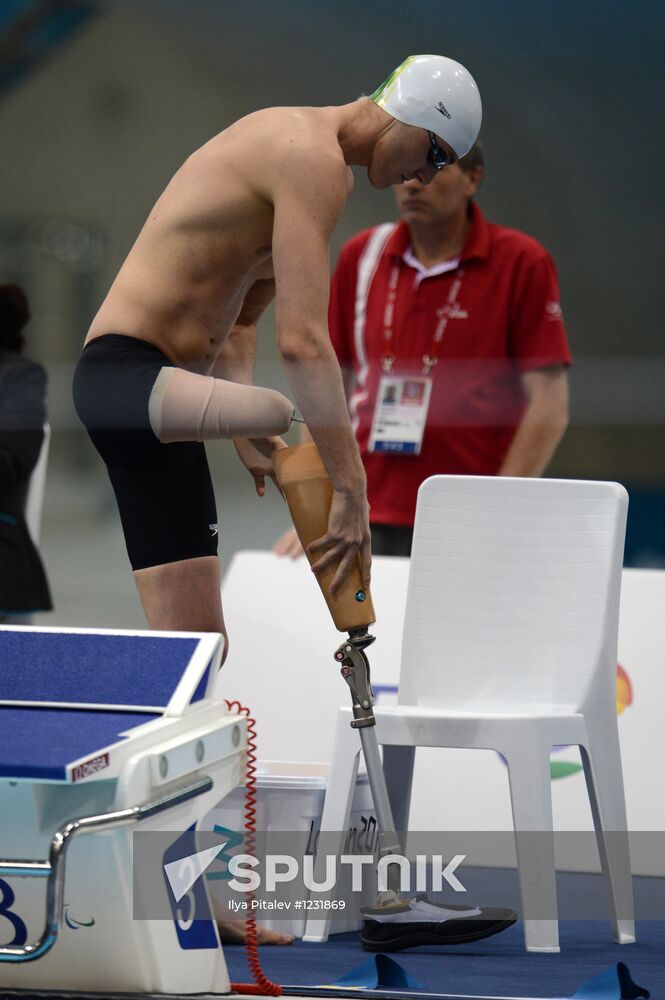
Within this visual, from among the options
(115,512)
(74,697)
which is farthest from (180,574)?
(115,512)

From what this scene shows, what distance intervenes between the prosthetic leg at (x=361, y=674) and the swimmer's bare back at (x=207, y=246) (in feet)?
0.90

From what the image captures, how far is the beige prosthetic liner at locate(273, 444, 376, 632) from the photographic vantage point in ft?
6.89

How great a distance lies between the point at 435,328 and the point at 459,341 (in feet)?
0.20

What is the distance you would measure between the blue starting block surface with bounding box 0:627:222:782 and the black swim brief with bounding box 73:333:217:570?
47cm

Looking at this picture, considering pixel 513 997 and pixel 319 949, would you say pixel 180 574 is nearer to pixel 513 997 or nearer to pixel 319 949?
pixel 319 949

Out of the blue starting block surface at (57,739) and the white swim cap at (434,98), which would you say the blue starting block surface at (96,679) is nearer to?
the blue starting block surface at (57,739)

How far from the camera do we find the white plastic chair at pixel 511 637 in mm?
2252

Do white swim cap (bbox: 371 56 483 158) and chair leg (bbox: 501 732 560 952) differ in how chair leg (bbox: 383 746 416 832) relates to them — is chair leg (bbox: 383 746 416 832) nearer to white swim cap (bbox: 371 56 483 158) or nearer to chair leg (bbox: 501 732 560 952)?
chair leg (bbox: 501 732 560 952)

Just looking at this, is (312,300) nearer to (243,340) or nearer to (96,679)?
(243,340)

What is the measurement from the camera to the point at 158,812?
5.04 feet

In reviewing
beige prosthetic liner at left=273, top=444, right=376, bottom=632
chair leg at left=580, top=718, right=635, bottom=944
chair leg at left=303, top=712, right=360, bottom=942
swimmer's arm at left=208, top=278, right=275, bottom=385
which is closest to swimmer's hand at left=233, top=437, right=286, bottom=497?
swimmer's arm at left=208, top=278, right=275, bottom=385

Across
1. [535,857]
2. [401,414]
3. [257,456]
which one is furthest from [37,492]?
[535,857]

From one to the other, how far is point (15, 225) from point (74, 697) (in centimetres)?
166

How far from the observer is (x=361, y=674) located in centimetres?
214
